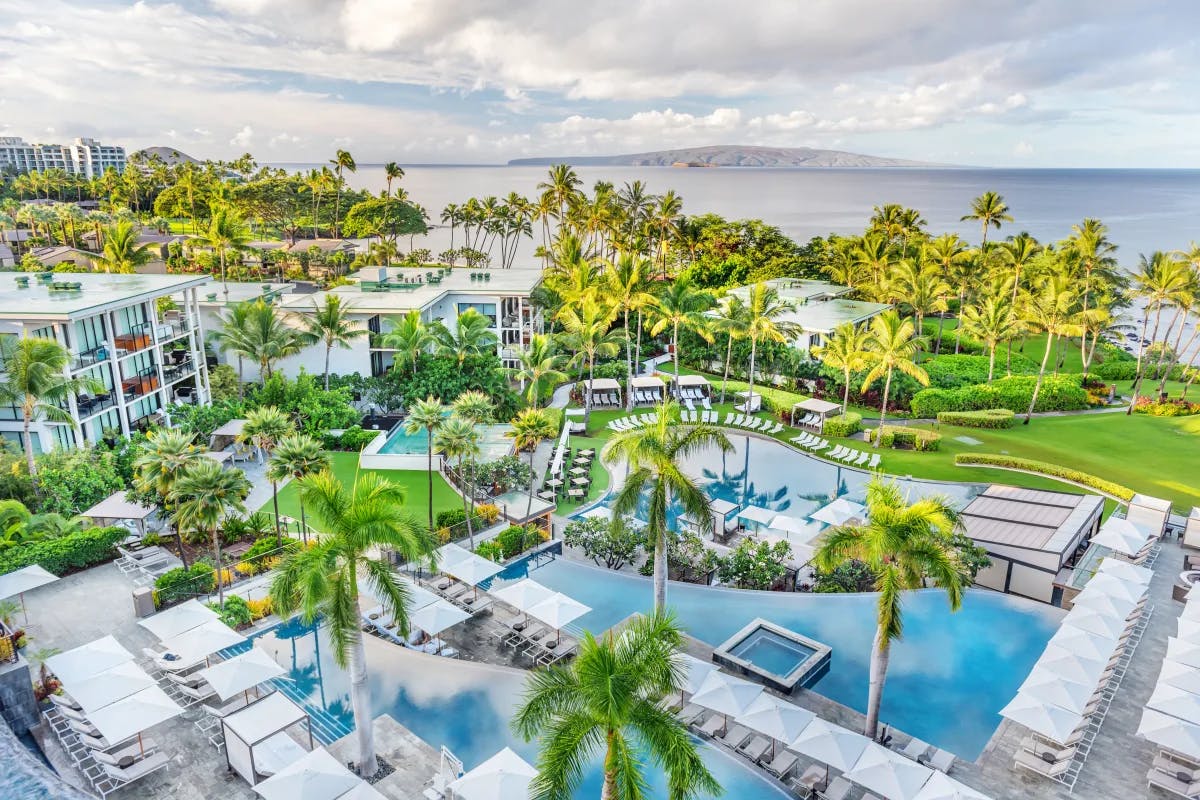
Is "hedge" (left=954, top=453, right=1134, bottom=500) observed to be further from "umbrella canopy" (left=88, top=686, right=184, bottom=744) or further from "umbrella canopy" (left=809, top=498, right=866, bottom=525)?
"umbrella canopy" (left=88, top=686, right=184, bottom=744)

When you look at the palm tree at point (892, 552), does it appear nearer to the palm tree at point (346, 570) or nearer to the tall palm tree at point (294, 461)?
the palm tree at point (346, 570)

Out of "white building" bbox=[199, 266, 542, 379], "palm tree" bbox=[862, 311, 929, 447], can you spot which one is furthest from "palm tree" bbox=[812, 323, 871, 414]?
"white building" bbox=[199, 266, 542, 379]

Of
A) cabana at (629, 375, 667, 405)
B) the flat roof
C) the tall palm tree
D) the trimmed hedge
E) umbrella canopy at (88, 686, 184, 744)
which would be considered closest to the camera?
umbrella canopy at (88, 686, 184, 744)

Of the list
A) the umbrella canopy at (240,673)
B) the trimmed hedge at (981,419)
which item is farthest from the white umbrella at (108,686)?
the trimmed hedge at (981,419)

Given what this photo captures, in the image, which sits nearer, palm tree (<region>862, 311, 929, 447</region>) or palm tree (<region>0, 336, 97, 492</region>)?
palm tree (<region>0, 336, 97, 492</region>)

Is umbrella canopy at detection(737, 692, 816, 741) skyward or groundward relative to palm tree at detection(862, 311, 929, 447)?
groundward

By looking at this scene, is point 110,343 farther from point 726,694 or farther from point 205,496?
point 726,694

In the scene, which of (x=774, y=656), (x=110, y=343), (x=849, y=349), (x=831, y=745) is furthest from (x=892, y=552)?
(x=110, y=343)
